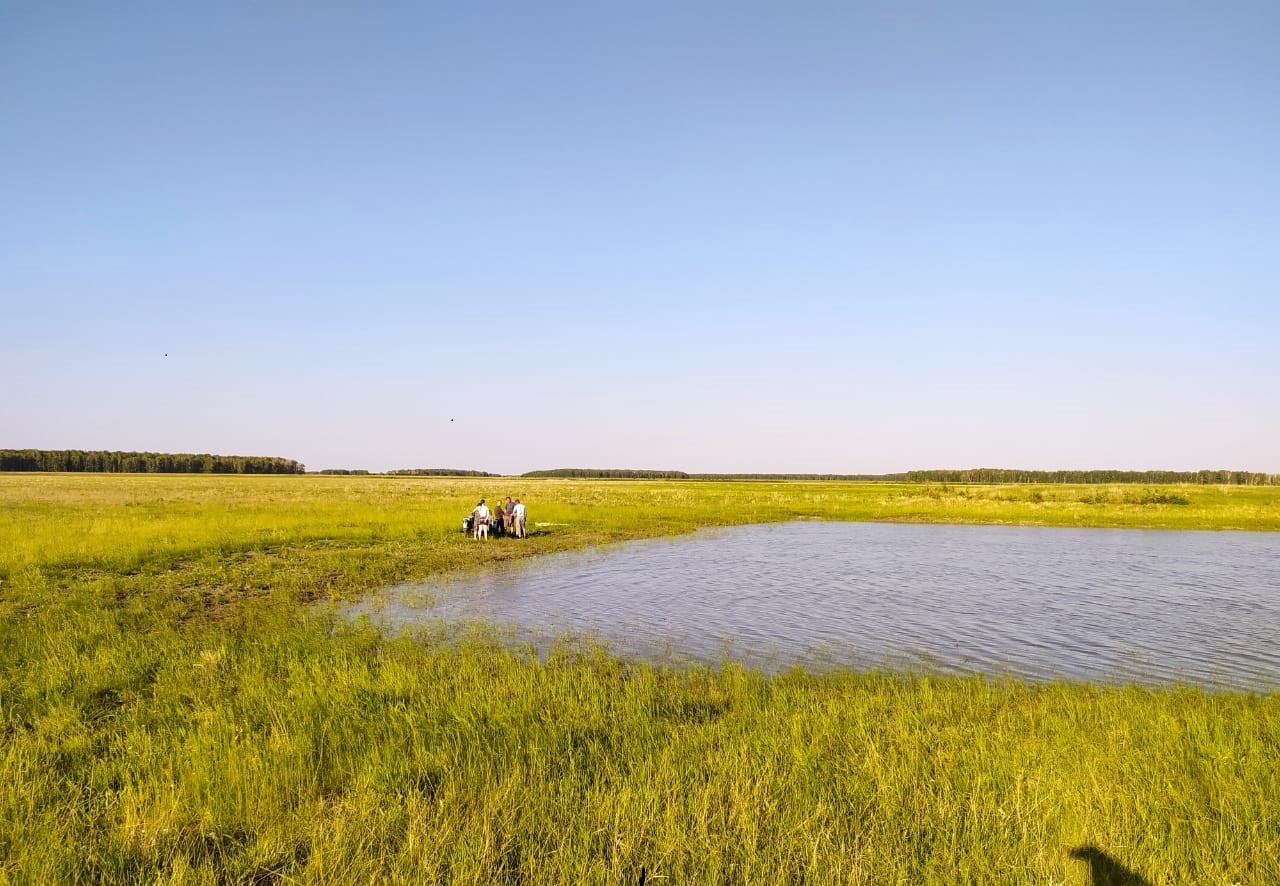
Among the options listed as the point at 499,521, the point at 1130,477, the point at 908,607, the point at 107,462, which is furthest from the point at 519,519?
the point at 1130,477

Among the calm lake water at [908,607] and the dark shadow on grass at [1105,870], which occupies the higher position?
the dark shadow on grass at [1105,870]

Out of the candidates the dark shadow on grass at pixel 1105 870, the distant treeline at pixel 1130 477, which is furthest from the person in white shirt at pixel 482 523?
the distant treeline at pixel 1130 477

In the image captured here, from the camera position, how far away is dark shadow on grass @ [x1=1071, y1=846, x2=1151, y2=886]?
4.50m

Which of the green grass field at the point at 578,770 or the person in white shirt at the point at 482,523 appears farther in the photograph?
the person in white shirt at the point at 482,523

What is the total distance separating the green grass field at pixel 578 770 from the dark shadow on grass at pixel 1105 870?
23 millimetres

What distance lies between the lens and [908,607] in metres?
17.1

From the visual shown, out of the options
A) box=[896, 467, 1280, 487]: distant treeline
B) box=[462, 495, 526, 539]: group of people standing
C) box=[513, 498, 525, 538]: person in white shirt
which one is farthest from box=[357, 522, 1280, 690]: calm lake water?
box=[896, 467, 1280, 487]: distant treeline

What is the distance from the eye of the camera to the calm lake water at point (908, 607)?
12.2m

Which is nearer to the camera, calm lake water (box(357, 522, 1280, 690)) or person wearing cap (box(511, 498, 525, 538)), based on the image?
calm lake water (box(357, 522, 1280, 690))

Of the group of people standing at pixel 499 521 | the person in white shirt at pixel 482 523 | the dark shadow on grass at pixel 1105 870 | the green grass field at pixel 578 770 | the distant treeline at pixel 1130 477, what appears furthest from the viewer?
the distant treeline at pixel 1130 477

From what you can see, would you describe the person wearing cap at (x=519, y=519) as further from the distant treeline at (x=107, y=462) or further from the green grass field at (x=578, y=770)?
the distant treeline at (x=107, y=462)

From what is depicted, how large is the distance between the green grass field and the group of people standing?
1795 cm

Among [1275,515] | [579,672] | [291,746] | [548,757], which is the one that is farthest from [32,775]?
[1275,515]

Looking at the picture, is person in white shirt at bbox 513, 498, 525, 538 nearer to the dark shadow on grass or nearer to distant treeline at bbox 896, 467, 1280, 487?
the dark shadow on grass
